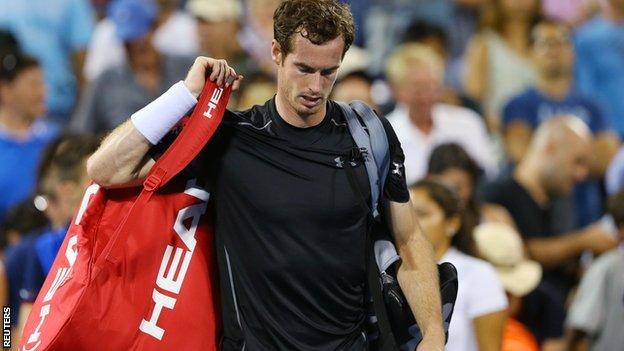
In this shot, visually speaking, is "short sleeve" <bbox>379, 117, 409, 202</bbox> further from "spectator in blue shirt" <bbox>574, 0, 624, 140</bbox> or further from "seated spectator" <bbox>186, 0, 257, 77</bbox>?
"spectator in blue shirt" <bbox>574, 0, 624, 140</bbox>

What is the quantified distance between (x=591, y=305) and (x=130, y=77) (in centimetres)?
418

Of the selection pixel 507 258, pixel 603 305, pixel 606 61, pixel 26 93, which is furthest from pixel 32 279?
pixel 606 61

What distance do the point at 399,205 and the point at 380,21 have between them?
6.83 meters

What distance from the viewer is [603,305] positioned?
8.44m

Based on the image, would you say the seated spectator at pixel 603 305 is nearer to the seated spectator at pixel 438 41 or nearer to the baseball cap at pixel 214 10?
the seated spectator at pixel 438 41

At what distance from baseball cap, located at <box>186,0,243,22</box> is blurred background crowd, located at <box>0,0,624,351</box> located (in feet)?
0.05

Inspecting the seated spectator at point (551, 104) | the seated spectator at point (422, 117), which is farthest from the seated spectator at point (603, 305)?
the seated spectator at point (551, 104)

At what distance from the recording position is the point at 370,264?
5266 millimetres

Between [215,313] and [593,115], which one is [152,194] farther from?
[593,115]

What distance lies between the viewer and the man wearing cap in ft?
16.6

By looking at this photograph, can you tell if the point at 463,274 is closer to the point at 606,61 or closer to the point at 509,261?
the point at 509,261

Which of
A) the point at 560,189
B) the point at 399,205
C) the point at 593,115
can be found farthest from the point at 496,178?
the point at 399,205

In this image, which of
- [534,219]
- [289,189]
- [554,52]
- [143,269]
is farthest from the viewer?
[554,52]

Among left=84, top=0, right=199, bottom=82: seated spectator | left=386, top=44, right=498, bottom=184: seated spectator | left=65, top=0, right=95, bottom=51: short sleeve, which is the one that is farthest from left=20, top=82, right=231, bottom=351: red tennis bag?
left=65, top=0, right=95, bottom=51: short sleeve
